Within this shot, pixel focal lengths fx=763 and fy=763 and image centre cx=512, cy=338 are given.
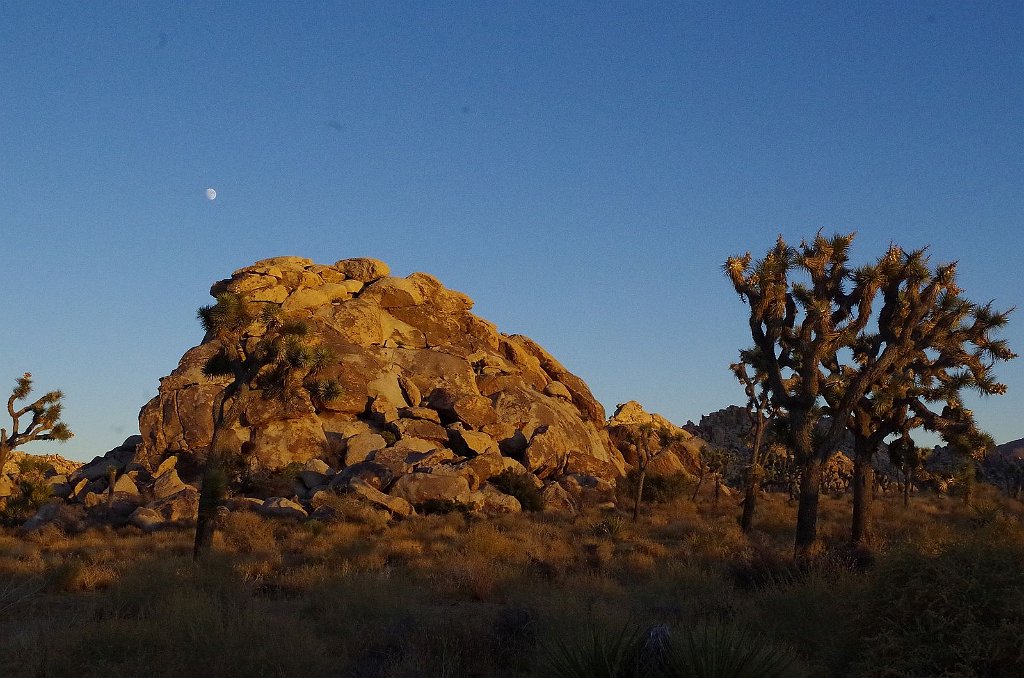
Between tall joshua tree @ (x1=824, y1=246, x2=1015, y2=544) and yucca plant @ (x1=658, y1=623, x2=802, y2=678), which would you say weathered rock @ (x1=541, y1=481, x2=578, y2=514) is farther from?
yucca plant @ (x1=658, y1=623, x2=802, y2=678)

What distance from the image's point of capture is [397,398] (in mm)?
45281

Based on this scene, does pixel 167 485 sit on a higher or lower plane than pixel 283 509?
higher

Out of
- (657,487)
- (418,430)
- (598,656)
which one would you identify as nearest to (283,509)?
(418,430)

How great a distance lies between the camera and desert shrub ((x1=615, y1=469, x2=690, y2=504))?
135ft

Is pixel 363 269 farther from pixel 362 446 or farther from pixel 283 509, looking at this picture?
pixel 283 509

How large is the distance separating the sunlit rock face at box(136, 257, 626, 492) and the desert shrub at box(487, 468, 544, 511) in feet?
2.07

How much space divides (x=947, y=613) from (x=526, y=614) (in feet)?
16.8

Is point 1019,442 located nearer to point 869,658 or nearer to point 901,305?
point 901,305

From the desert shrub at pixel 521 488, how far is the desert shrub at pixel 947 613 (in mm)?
28473

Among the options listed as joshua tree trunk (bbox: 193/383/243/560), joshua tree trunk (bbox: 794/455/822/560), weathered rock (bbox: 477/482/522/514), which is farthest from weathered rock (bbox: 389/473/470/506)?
joshua tree trunk (bbox: 794/455/822/560)

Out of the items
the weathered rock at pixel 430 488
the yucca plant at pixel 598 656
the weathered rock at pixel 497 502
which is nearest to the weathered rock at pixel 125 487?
the weathered rock at pixel 430 488

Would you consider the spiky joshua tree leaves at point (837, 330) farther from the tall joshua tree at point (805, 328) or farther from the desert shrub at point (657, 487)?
the desert shrub at point (657, 487)

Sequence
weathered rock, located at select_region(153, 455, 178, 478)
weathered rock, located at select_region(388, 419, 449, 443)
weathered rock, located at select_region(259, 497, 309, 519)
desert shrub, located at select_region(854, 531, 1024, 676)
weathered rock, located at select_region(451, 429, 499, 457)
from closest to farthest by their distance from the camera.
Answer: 1. desert shrub, located at select_region(854, 531, 1024, 676)
2. weathered rock, located at select_region(259, 497, 309, 519)
3. weathered rock, located at select_region(153, 455, 178, 478)
4. weathered rock, located at select_region(451, 429, 499, 457)
5. weathered rock, located at select_region(388, 419, 449, 443)

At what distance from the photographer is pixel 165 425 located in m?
40.5
